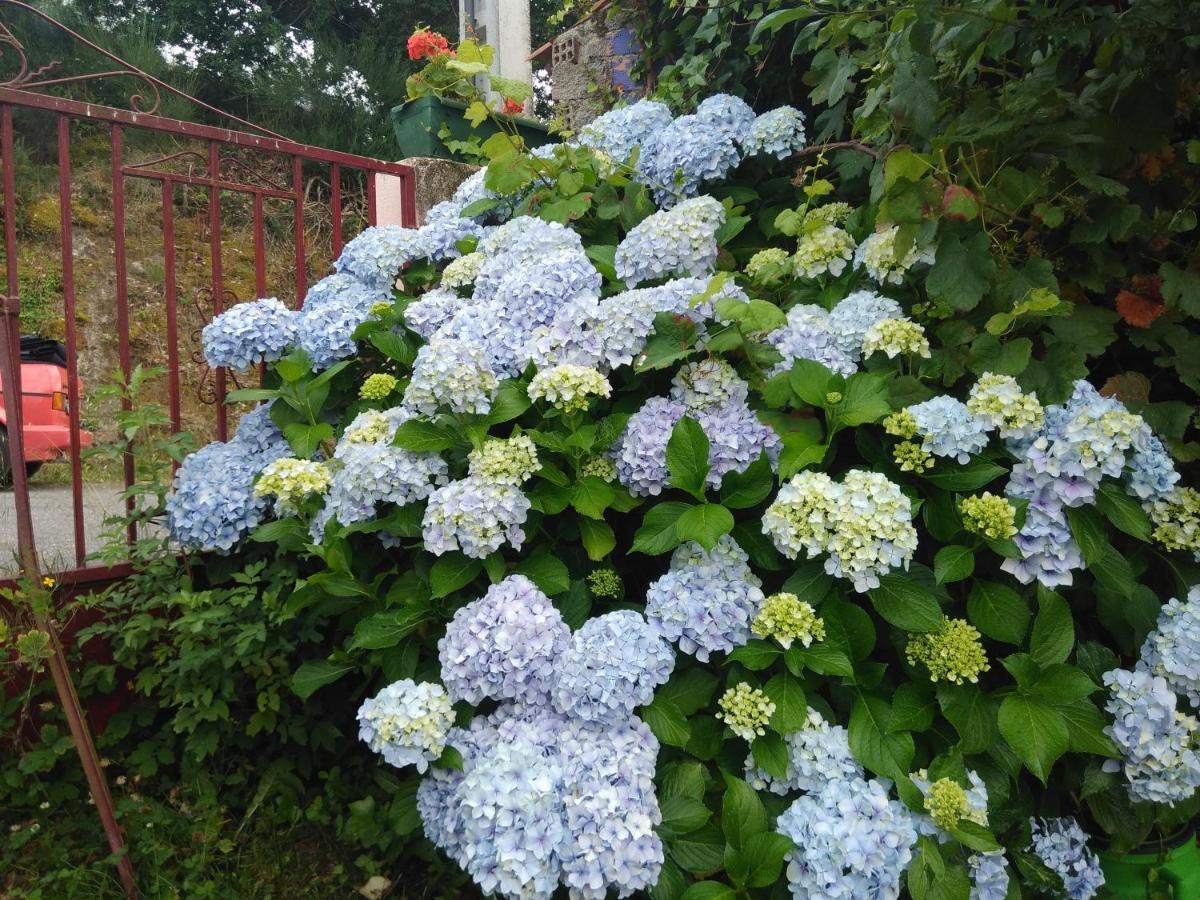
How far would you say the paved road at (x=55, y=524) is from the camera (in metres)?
2.46

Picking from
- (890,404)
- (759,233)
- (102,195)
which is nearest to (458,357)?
(890,404)

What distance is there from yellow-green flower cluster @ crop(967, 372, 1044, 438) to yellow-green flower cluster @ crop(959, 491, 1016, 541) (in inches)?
6.4

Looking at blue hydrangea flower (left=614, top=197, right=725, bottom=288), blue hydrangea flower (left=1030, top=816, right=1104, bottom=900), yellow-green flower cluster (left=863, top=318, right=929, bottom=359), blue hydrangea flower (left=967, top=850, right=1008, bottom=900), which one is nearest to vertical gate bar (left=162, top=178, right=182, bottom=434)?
blue hydrangea flower (left=614, top=197, right=725, bottom=288)

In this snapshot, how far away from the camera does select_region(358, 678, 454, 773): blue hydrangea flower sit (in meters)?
1.51

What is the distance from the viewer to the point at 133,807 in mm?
1968

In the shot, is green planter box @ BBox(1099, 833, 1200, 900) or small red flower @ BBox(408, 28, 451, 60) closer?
green planter box @ BBox(1099, 833, 1200, 900)

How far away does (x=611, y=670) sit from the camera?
148 centimetres

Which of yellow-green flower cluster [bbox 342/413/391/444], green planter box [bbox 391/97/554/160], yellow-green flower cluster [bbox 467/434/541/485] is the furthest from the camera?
green planter box [bbox 391/97/554/160]

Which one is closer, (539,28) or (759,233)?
(759,233)

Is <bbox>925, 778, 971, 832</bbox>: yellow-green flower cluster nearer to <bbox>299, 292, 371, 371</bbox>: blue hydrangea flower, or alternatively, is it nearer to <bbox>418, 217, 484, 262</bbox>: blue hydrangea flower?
<bbox>299, 292, 371, 371</bbox>: blue hydrangea flower

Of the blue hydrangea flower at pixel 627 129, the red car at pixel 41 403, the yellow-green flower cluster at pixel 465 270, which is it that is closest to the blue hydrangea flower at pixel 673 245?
the yellow-green flower cluster at pixel 465 270

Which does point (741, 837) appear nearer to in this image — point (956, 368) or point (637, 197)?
point (956, 368)

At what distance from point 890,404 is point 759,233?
3.38 feet

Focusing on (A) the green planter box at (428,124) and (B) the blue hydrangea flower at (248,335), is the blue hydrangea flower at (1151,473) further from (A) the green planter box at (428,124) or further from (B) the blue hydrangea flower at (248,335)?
(A) the green planter box at (428,124)
